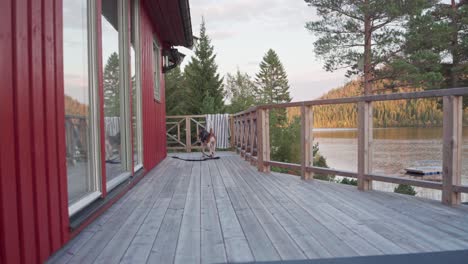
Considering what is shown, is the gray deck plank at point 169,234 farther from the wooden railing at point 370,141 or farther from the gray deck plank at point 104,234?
the wooden railing at point 370,141

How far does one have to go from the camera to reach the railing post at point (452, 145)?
111 inches

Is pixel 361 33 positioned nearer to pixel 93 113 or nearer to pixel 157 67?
pixel 157 67

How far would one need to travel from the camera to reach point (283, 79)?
138ft

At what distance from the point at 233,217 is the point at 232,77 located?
3509cm

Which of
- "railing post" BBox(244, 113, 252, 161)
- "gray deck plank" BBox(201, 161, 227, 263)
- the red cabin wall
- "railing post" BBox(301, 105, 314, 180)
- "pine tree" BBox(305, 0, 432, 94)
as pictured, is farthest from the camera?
"pine tree" BBox(305, 0, 432, 94)

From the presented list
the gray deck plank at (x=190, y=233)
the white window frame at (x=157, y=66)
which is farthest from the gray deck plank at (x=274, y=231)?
the white window frame at (x=157, y=66)

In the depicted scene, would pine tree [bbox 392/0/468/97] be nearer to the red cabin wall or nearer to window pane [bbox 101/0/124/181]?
window pane [bbox 101/0/124/181]

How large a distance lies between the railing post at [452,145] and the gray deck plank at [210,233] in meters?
1.78

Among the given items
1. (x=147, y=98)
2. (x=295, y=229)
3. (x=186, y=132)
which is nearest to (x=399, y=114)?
(x=295, y=229)

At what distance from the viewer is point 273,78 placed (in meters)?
41.8

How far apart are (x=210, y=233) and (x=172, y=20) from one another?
4.78 m

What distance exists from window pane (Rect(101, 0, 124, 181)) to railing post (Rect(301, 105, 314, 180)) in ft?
6.45

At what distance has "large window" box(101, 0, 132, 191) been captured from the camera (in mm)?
3213

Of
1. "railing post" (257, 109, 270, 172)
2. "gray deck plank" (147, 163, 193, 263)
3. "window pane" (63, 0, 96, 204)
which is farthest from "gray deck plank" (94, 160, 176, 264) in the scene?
"railing post" (257, 109, 270, 172)
